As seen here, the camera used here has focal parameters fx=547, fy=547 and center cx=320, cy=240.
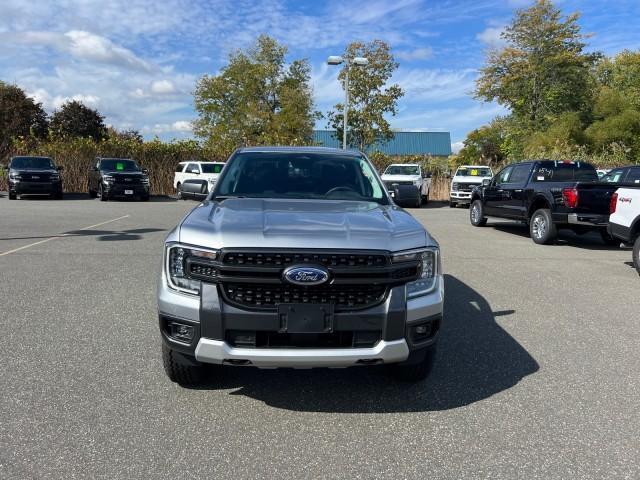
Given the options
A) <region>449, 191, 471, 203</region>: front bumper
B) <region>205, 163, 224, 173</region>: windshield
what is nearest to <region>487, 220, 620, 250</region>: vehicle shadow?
<region>449, 191, 471, 203</region>: front bumper

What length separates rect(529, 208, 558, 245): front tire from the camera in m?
11.7

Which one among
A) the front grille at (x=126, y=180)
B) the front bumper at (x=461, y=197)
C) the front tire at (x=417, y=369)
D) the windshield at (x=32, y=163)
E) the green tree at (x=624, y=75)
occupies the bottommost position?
the front bumper at (x=461, y=197)

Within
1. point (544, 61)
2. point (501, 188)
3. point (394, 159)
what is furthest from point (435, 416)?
point (544, 61)

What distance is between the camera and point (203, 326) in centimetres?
319

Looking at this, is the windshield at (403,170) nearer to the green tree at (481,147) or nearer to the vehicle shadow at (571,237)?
the vehicle shadow at (571,237)

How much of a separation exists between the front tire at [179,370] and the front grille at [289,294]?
665mm

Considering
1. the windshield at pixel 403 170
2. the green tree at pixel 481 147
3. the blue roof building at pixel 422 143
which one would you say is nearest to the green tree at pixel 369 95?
the windshield at pixel 403 170

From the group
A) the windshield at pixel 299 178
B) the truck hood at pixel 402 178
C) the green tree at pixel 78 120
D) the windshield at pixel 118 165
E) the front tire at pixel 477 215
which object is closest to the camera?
the windshield at pixel 299 178

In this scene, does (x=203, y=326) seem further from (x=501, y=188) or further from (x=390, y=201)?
(x=501, y=188)

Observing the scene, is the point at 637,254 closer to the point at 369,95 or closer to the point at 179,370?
the point at 179,370

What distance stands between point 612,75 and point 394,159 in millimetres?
37710

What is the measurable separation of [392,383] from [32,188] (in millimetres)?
23512

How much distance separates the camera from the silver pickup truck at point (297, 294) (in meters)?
3.15

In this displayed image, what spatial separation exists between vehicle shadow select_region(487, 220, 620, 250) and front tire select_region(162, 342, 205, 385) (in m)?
10.4
